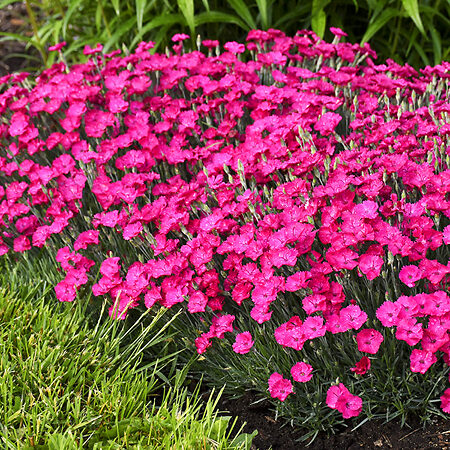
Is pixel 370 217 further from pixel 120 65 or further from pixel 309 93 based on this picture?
pixel 120 65

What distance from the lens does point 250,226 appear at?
228 centimetres

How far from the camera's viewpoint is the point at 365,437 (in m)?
2.14

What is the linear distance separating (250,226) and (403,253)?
0.57 metres

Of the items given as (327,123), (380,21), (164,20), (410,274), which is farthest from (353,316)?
(164,20)

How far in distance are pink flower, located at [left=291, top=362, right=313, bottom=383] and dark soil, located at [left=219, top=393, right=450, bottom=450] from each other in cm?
26

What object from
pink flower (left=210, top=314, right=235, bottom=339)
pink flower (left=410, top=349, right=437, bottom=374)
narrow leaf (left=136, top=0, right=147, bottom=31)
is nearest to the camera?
pink flower (left=410, top=349, right=437, bottom=374)

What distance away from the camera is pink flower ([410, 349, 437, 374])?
1922mm

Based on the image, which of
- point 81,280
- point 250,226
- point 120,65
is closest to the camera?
point 250,226

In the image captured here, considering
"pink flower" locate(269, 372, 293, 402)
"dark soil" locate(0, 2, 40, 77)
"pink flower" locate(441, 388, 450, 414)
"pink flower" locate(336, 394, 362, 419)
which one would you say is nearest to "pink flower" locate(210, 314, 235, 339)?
"pink flower" locate(269, 372, 293, 402)

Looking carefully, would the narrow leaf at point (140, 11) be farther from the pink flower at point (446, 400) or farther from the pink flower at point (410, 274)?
the pink flower at point (446, 400)

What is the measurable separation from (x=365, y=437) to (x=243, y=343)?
529 mm

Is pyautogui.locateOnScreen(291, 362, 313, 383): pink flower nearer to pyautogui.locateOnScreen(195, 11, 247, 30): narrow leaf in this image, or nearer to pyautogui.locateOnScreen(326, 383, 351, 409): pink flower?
pyautogui.locateOnScreen(326, 383, 351, 409): pink flower

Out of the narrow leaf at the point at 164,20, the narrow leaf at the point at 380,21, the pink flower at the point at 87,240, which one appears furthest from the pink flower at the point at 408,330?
the narrow leaf at the point at 164,20

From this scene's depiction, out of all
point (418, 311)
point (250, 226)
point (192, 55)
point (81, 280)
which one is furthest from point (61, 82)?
point (418, 311)
